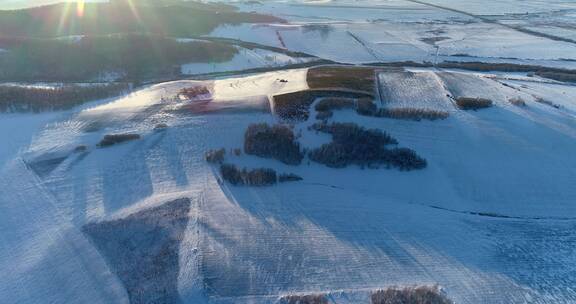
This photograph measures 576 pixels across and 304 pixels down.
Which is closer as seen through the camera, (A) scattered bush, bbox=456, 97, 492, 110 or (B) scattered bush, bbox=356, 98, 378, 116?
(B) scattered bush, bbox=356, 98, 378, 116

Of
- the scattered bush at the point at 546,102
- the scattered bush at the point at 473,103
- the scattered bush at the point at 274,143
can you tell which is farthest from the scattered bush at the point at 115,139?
the scattered bush at the point at 546,102

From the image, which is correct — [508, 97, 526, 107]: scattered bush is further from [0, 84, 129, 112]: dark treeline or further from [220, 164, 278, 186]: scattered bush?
[0, 84, 129, 112]: dark treeline

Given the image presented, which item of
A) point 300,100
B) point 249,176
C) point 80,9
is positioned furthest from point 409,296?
point 80,9

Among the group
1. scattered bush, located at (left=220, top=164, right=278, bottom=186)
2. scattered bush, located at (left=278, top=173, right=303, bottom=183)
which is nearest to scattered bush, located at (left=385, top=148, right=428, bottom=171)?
scattered bush, located at (left=278, top=173, right=303, bottom=183)

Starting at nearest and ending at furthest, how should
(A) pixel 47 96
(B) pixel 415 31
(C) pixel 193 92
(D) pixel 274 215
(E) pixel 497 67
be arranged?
(D) pixel 274 215
(A) pixel 47 96
(C) pixel 193 92
(E) pixel 497 67
(B) pixel 415 31

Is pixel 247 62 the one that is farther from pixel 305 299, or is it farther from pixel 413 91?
pixel 305 299

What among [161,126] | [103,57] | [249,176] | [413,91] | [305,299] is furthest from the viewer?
[103,57]

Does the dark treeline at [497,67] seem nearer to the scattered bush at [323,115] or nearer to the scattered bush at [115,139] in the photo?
the scattered bush at [323,115]
